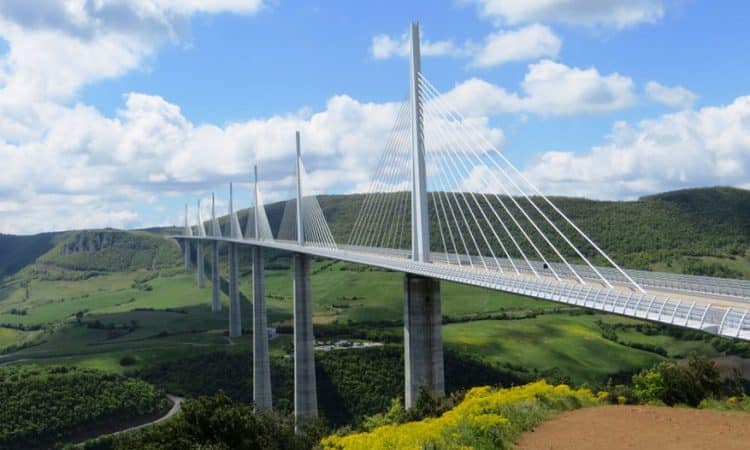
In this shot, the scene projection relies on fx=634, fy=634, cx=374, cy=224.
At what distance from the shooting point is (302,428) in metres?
27.5

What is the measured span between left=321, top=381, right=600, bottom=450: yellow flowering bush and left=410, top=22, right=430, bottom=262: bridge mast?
9114 millimetres

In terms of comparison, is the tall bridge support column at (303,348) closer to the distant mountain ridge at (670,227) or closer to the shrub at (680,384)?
the shrub at (680,384)

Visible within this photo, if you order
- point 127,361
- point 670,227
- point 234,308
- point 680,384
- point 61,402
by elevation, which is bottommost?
point 127,361

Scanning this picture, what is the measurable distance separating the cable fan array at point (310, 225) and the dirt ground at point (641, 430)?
3005 cm

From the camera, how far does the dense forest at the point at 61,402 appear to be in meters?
49.0

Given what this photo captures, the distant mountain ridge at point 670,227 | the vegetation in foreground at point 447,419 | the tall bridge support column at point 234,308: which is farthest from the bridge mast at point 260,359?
the distant mountain ridge at point 670,227

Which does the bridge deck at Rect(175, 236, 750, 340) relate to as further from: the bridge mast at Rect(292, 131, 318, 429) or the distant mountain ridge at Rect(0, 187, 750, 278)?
the distant mountain ridge at Rect(0, 187, 750, 278)

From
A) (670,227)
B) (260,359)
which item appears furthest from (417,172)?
(670,227)

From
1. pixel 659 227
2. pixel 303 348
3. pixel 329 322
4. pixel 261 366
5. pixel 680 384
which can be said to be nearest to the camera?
pixel 680 384

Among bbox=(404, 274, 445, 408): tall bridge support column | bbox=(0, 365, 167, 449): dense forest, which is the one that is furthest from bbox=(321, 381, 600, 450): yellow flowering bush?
bbox=(0, 365, 167, 449): dense forest

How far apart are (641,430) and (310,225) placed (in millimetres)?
41449

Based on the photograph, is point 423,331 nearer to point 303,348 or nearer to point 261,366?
point 303,348

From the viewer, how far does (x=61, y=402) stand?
175 feet

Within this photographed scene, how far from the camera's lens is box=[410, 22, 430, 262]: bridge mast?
94.6 ft
